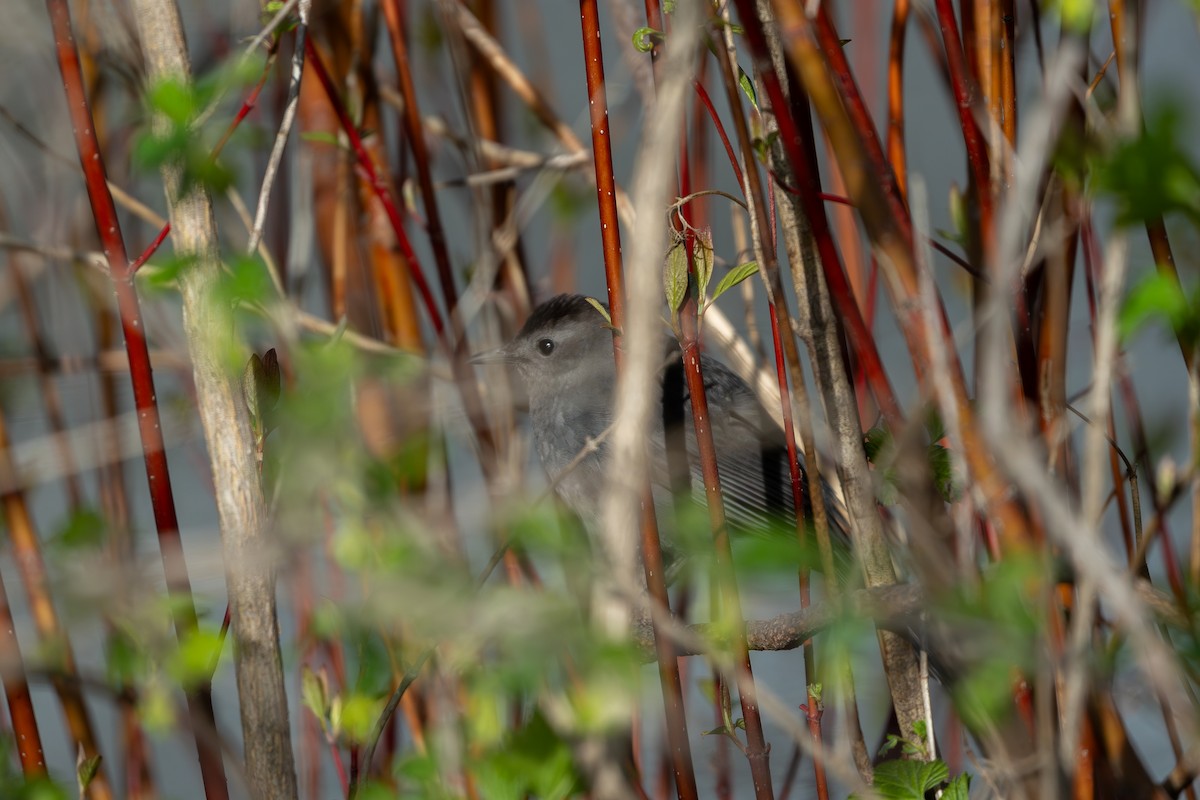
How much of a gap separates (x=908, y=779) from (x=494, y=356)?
1.81 metres

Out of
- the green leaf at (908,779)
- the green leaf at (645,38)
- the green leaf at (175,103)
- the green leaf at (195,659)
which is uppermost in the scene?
the green leaf at (645,38)

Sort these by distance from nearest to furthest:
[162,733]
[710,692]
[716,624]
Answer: [716,624] → [162,733] → [710,692]

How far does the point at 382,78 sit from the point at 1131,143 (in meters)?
2.55

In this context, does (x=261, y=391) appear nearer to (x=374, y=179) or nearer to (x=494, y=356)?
(x=374, y=179)

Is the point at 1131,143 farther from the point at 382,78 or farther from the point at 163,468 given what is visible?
the point at 382,78

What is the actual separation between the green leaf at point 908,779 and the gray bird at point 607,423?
4.44 ft

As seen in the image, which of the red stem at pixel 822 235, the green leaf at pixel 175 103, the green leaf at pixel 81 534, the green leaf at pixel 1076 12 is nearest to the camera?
the green leaf at pixel 1076 12

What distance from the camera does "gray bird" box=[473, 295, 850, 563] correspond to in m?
2.92

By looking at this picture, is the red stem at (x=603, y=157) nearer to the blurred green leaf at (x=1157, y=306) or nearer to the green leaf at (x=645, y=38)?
the green leaf at (x=645, y=38)

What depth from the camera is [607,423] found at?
3121 millimetres

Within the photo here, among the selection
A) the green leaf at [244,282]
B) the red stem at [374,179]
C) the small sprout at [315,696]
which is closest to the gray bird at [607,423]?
the red stem at [374,179]

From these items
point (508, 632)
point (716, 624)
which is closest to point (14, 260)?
point (716, 624)

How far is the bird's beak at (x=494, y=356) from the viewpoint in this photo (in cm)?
291

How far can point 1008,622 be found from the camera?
943 millimetres
